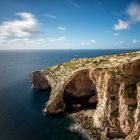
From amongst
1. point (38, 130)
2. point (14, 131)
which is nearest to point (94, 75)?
point (38, 130)

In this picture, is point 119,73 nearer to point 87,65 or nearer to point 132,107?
point 132,107

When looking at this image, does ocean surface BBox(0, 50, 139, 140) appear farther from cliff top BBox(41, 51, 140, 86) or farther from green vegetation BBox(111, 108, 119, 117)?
cliff top BBox(41, 51, 140, 86)

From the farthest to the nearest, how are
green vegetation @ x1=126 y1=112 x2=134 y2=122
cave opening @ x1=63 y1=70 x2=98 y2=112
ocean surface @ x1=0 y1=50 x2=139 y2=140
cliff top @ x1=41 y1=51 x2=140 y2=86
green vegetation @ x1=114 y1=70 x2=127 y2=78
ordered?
cave opening @ x1=63 y1=70 x2=98 y2=112, cliff top @ x1=41 y1=51 x2=140 y2=86, ocean surface @ x1=0 y1=50 x2=139 y2=140, green vegetation @ x1=114 y1=70 x2=127 y2=78, green vegetation @ x1=126 y1=112 x2=134 y2=122

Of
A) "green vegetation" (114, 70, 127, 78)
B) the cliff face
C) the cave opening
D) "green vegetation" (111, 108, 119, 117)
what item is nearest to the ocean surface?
the cliff face

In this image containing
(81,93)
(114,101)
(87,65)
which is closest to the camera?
(114,101)

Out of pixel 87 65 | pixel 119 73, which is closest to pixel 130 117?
pixel 119 73

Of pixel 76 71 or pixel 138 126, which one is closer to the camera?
pixel 138 126

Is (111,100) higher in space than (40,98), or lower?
higher

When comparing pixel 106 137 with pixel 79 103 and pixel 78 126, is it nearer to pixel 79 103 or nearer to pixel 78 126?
pixel 78 126
